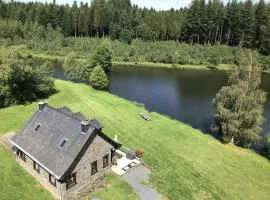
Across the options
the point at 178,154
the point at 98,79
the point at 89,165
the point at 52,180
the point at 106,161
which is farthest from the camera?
the point at 98,79

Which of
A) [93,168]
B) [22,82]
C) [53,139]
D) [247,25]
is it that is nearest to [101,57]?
[22,82]

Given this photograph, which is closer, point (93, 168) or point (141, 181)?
point (93, 168)

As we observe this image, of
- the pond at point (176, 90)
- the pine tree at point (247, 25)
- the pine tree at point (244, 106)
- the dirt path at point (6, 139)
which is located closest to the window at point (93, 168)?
the dirt path at point (6, 139)

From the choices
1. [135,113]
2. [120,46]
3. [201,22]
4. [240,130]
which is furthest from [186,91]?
[201,22]

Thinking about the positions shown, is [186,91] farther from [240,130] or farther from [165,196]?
[165,196]

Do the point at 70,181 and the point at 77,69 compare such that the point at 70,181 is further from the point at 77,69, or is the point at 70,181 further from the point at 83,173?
the point at 77,69

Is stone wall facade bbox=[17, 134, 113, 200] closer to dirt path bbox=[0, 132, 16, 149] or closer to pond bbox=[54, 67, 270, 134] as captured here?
dirt path bbox=[0, 132, 16, 149]
